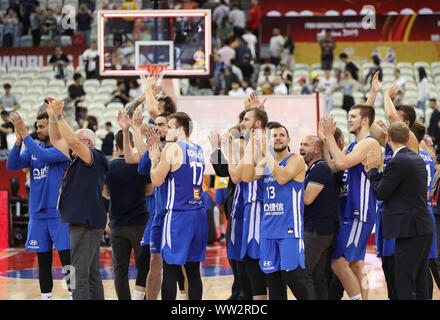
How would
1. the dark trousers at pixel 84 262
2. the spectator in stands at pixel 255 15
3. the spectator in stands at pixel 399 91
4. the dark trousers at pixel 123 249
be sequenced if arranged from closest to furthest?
the dark trousers at pixel 84 262
the dark trousers at pixel 123 249
the spectator in stands at pixel 399 91
the spectator in stands at pixel 255 15

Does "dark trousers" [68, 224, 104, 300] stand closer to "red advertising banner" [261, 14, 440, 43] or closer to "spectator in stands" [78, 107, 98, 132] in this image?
"spectator in stands" [78, 107, 98, 132]

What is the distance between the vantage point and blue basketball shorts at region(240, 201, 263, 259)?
20.1 feet

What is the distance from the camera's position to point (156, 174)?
19.7 feet

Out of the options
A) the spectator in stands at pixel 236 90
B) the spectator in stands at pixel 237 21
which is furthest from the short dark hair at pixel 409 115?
the spectator in stands at pixel 237 21

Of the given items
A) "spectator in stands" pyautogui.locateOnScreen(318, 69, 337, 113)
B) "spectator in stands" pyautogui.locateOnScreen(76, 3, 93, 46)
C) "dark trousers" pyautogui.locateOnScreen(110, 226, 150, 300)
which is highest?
"spectator in stands" pyautogui.locateOnScreen(76, 3, 93, 46)

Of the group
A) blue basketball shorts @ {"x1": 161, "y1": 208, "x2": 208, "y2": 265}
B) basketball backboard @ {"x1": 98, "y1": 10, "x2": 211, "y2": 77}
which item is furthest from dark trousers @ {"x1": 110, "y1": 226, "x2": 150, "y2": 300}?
basketball backboard @ {"x1": 98, "y1": 10, "x2": 211, "y2": 77}

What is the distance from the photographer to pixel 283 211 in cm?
580

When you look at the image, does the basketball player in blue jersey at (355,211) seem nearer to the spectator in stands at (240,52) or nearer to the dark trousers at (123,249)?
the dark trousers at (123,249)

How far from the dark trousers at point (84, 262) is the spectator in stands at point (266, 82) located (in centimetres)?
1082

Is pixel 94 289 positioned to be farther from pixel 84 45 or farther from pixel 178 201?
pixel 84 45

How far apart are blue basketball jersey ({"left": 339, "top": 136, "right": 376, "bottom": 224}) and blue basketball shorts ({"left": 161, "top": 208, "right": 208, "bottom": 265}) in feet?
5.11

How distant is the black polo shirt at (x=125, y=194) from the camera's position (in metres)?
6.94

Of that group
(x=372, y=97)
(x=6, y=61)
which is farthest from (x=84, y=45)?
(x=372, y=97)

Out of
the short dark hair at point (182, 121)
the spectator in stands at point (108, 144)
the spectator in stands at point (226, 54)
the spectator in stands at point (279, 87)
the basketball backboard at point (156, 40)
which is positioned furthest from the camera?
the spectator in stands at point (226, 54)
